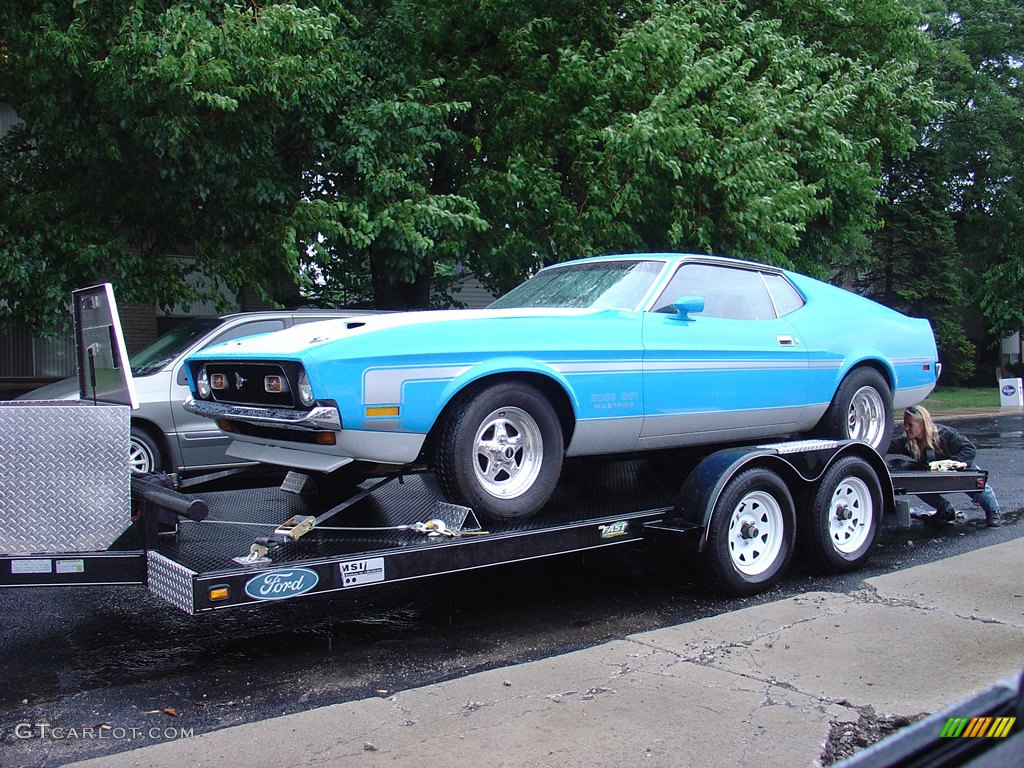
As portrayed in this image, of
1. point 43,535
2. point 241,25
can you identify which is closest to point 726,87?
point 241,25

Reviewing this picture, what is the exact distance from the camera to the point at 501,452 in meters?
5.16

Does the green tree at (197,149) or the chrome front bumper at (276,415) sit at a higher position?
the green tree at (197,149)

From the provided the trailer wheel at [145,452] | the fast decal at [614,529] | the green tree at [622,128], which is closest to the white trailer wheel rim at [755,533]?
the fast decal at [614,529]

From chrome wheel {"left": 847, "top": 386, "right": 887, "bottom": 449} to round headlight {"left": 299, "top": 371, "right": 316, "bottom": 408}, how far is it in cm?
434

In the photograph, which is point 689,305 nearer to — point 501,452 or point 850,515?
point 501,452

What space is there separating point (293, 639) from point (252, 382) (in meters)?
1.41

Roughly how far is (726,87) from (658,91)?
0.88 m

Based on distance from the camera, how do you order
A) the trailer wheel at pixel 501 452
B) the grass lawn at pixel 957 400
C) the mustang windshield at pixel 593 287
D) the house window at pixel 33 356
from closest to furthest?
the trailer wheel at pixel 501 452, the mustang windshield at pixel 593 287, the house window at pixel 33 356, the grass lawn at pixel 957 400

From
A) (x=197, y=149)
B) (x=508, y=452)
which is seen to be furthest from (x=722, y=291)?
Result: (x=197, y=149)

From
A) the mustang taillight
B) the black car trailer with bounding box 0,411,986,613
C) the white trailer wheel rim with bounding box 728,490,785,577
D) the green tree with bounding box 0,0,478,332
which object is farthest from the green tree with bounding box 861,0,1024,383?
the mustang taillight

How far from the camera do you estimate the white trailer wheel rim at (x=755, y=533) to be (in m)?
5.82

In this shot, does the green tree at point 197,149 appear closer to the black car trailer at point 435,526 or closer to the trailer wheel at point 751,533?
the black car trailer at point 435,526

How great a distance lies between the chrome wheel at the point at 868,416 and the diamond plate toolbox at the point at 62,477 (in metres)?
5.20

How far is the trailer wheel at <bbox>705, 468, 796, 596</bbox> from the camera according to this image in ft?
18.5
